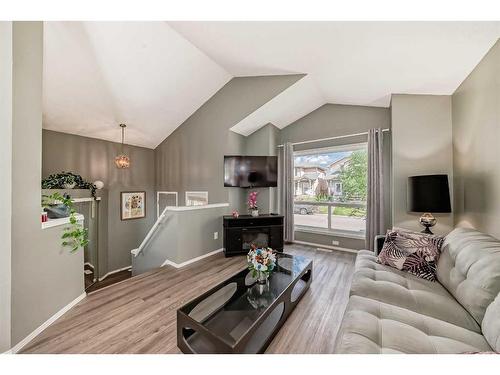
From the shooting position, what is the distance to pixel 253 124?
402 centimetres

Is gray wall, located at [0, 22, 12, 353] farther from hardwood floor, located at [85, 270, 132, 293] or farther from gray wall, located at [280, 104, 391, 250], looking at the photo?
gray wall, located at [280, 104, 391, 250]

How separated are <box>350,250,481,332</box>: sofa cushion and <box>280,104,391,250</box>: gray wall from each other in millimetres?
1930

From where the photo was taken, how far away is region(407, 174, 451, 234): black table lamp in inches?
82.9

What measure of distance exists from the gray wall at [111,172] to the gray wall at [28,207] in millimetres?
3144

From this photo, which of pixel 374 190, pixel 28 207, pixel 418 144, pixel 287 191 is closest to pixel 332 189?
pixel 374 190

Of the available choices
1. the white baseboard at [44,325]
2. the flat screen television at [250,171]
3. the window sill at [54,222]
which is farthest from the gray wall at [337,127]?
the window sill at [54,222]

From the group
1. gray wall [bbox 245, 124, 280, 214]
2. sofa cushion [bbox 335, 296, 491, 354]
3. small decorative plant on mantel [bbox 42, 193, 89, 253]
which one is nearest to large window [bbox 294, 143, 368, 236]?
gray wall [bbox 245, 124, 280, 214]

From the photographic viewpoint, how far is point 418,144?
9.12 ft

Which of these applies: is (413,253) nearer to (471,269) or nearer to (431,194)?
(471,269)

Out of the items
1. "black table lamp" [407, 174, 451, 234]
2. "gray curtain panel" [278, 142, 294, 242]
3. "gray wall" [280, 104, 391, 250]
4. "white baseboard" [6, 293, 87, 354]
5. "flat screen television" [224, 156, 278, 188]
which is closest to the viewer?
"white baseboard" [6, 293, 87, 354]

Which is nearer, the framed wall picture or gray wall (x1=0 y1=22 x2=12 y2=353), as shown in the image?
gray wall (x1=0 y1=22 x2=12 y2=353)

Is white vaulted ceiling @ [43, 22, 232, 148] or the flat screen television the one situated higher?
white vaulted ceiling @ [43, 22, 232, 148]
